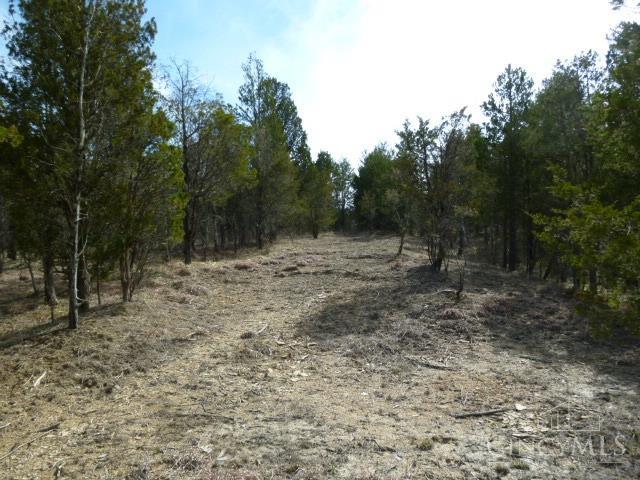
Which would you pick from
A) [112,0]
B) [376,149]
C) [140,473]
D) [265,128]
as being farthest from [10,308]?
[376,149]

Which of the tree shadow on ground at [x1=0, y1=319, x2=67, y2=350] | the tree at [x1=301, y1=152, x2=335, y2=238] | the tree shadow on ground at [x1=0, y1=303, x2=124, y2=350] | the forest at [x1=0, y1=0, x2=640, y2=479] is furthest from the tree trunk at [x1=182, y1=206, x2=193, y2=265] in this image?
the tree at [x1=301, y1=152, x2=335, y2=238]

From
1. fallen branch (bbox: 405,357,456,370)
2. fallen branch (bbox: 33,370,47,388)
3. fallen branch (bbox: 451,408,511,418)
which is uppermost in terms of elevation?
fallen branch (bbox: 33,370,47,388)

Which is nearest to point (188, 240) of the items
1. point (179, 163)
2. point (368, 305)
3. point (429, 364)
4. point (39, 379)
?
point (179, 163)

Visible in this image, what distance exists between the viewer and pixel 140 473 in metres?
4.16

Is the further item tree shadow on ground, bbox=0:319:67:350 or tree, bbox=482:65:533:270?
tree, bbox=482:65:533:270

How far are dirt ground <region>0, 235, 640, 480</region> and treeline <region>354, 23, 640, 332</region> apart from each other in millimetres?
1474

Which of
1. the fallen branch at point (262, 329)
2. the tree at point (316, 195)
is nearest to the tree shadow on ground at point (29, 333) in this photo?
the fallen branch at point (262, 329)

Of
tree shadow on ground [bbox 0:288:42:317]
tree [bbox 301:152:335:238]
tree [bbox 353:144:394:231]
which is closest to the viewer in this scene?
tree shadow on ground [bbox 0:288:42:317]

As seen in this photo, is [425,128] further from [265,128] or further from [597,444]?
[265,128]

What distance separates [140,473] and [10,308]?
9.99 meters

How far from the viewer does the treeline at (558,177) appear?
403 centimetres

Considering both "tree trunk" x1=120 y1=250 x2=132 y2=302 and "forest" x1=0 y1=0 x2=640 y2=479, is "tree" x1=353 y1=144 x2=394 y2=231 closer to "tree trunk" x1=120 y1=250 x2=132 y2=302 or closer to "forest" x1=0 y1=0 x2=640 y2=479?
"forest" x1=0 y1=0 x2=640 y2=479

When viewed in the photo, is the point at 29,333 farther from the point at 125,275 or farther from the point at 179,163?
the point at 179,163

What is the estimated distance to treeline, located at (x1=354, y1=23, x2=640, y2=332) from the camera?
4.03 metres
